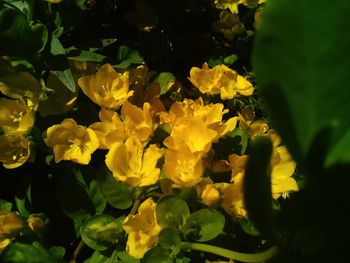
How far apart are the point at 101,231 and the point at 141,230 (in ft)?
0.28

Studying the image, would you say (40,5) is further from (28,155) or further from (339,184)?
(339,184)

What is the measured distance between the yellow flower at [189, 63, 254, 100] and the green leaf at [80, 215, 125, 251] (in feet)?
1.64

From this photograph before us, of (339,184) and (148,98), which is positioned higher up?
(339,184)

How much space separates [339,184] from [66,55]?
3.05 feet

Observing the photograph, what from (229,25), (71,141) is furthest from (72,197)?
(229,25)

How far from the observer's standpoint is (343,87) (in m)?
0.41

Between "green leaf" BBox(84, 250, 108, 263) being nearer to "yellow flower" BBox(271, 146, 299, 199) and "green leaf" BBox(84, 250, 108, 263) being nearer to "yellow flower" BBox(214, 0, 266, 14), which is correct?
"yellow flower" BBox(271, 146, 299, 199)

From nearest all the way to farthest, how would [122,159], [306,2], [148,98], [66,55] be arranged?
[306,2] → [122,159] → [66,55] → [148,98]

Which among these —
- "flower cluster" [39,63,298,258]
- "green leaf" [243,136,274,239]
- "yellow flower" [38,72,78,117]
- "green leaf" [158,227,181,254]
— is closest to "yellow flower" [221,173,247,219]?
"flower cluster" [39,63,298,258]

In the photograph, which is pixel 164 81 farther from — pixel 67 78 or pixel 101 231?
pixel 101 231

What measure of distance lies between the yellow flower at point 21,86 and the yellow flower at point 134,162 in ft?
0.82

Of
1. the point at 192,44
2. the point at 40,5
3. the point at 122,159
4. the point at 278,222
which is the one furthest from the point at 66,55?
the point at 278,222

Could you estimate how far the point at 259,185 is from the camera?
0.42 meters

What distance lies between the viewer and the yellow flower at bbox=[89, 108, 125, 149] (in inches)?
45.1
